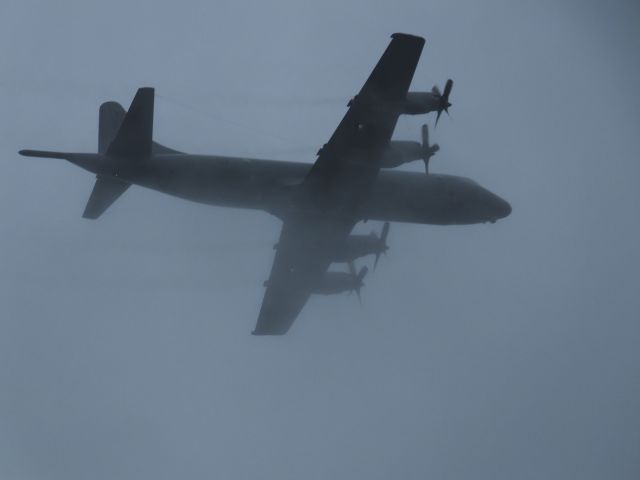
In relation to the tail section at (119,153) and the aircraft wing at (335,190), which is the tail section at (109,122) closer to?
the tail section at (119,153)

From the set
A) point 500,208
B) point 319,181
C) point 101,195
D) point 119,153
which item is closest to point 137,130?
point 119,153

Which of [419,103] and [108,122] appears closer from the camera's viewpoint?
[419,103]

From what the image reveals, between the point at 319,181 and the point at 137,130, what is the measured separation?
6548 millimetres

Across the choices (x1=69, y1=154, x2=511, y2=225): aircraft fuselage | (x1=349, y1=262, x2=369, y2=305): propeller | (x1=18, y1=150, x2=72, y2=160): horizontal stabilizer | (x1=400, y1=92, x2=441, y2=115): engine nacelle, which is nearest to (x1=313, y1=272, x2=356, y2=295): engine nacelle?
(x1=349, y1=262, x2=369, y2=305): propeller

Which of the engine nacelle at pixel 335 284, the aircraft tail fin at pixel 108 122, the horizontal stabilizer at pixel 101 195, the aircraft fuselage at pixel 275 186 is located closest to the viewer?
the aircraft fuselage at pixel 275 186

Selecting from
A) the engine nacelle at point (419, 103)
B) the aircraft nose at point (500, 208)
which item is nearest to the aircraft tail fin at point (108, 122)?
the engine nacelle at point (419, 103)

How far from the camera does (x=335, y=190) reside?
28062 millimetres

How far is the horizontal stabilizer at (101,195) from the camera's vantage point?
27.5m

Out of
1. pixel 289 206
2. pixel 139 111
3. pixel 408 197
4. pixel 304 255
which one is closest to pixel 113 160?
pixel 139 111

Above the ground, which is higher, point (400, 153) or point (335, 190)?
point (400, 153)

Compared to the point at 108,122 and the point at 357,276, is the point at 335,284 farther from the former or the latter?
the point at 108,122

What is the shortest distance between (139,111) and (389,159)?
8.94 meters

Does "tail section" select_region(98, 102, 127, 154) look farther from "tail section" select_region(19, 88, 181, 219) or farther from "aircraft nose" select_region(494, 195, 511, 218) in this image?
"aircraft nose" select_region(494, 195, 511, 218)

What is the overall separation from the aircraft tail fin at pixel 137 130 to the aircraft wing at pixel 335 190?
565cm
